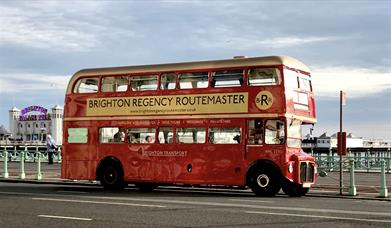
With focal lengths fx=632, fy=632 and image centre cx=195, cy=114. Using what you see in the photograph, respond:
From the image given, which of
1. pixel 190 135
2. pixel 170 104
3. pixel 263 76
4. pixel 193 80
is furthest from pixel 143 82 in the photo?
pixel 263 76

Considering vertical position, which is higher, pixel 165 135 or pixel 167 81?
pixel 167 81

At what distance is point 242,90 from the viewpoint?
64.2ft

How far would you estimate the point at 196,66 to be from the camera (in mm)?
20344

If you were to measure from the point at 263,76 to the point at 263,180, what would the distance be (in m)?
3.17

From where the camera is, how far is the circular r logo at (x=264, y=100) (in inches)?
750

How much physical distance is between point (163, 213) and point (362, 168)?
87.6ft

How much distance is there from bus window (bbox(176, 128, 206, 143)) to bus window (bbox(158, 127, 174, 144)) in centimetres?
27

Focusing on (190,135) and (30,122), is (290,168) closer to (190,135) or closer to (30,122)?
(190,135)

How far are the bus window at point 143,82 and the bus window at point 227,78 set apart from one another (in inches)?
90.1

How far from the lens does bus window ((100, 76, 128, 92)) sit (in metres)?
21.8

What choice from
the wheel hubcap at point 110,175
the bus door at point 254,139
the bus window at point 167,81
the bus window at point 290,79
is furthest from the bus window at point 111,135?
the bus window at point 290,79

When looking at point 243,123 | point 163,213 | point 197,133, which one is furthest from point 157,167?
point 163,213

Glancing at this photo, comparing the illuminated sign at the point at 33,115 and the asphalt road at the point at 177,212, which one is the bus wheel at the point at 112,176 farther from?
the illuminated sign at the point at 33,115

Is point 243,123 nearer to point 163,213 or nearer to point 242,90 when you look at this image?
point 242,90
